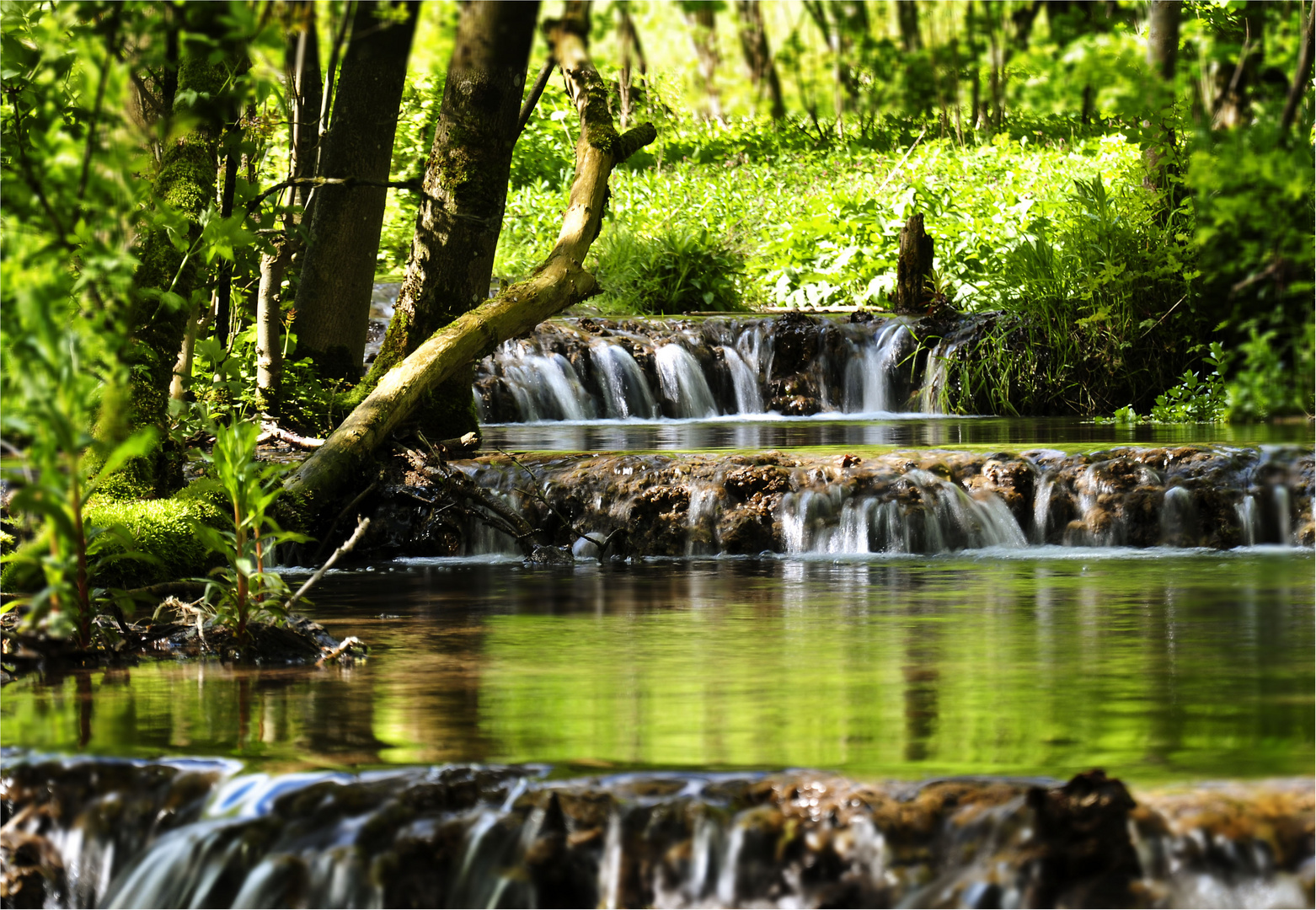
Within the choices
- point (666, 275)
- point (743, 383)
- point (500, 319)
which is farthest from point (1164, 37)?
point (666, 275)

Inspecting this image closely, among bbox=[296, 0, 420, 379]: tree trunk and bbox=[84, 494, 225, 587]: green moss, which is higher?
bbox=[296, 0, 420, 379]: tree trunk

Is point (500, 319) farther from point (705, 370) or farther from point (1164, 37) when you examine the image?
point (705, 370)

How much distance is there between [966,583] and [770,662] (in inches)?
72.5

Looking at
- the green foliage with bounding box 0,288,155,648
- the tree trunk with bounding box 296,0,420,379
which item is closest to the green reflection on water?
the green foliage with bounding box 0,288,155,648

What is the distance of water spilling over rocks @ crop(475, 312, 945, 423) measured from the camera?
40.8 ft

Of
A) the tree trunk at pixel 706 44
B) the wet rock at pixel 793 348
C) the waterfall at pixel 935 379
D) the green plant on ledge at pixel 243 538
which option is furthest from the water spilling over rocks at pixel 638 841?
the wet rock at pixel 793 348

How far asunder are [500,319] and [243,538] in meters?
3.35

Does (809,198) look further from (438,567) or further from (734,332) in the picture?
(438,567)

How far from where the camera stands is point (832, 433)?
33.0 ft

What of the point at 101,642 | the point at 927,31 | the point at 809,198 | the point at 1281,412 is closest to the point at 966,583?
the point at 1281,412

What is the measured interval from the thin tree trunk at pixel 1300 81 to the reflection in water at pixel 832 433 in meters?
3.55

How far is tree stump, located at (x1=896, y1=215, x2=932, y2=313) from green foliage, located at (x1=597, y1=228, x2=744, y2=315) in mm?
2059

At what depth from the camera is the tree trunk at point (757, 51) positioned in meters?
3.87

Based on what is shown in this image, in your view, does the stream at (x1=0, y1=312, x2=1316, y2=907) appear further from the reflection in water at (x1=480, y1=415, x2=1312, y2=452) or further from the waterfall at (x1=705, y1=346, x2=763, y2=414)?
the waterfall at (x1=705, y1=346, x2=763, y2=414)
